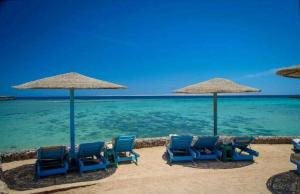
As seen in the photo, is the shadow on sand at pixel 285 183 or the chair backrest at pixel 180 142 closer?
the shadow on sand at pixel 285 183

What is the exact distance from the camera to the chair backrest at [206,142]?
656cm

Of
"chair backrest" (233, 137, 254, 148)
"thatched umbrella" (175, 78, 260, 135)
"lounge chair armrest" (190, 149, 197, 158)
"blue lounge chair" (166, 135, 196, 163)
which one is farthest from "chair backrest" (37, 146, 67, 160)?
"chair backrest" (233, 137, 254, 148)

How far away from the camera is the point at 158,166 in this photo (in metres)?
6.18

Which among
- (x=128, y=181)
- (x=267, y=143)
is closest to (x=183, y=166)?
(x=128, y=181)

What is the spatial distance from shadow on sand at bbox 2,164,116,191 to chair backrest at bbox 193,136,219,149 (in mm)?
2252

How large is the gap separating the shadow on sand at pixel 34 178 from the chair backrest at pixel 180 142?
1.61 meters

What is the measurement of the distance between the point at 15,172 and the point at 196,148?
4377mm

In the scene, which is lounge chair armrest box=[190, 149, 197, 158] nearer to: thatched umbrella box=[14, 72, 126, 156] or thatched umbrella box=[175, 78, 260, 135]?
thatched umbrella box=[175, 78, 260, 135]

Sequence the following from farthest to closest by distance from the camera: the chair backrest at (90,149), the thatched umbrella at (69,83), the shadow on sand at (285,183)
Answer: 1. the chair backrest at (90,149)
2. the thatched umbrella at (69,83)
3. the shadow on sand at (285,183)

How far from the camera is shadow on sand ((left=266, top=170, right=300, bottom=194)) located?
179 inches

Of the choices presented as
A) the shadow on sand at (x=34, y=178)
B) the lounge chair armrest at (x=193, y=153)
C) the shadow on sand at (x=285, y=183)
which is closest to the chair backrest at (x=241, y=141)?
the lounge chair armrest at (x=193, y=153)

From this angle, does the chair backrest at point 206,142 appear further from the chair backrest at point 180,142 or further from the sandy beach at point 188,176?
the sandy beach at point 188,176

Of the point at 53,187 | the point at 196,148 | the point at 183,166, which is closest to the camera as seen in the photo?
the point at 53,187

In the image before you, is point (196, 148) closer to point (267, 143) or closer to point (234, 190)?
point (234, 190)
